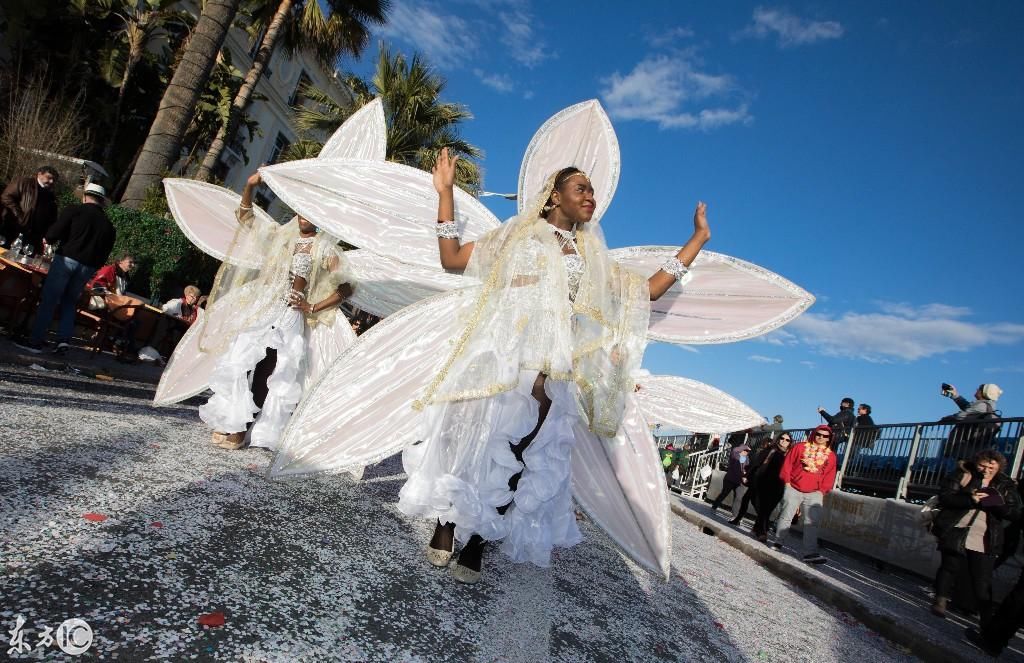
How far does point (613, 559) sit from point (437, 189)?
259cm

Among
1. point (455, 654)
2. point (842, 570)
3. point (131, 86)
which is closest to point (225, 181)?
point (131, 86)

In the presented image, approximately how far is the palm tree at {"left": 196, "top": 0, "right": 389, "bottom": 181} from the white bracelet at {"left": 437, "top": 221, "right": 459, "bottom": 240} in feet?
46.4

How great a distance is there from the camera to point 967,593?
5.57 meters

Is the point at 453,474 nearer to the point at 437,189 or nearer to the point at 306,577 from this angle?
the point at 306,577

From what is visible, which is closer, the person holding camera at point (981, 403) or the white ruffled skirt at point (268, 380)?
the white ruffled skirt at point (268, 380)

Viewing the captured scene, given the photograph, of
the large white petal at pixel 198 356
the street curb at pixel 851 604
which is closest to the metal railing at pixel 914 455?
the street curb at pixel 851 604

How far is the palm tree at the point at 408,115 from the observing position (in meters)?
19.1

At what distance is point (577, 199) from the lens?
3172 mm

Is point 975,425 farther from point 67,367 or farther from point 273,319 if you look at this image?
point 67,367

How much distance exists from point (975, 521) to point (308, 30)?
16530mm

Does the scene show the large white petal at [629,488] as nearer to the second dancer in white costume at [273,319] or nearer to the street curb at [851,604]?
the second dancer in white costume at [273,319]

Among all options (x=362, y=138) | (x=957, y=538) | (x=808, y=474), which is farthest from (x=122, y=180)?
(x=957, y=538)

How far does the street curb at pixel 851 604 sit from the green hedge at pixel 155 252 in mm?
11238

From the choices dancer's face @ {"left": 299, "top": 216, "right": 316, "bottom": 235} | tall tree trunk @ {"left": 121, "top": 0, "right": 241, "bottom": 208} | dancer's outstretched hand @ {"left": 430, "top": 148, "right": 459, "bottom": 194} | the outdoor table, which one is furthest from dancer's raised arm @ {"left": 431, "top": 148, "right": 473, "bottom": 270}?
tall tree trunk @ {"left": 121, "top": 0, "right": 241, "bottom": 208}
